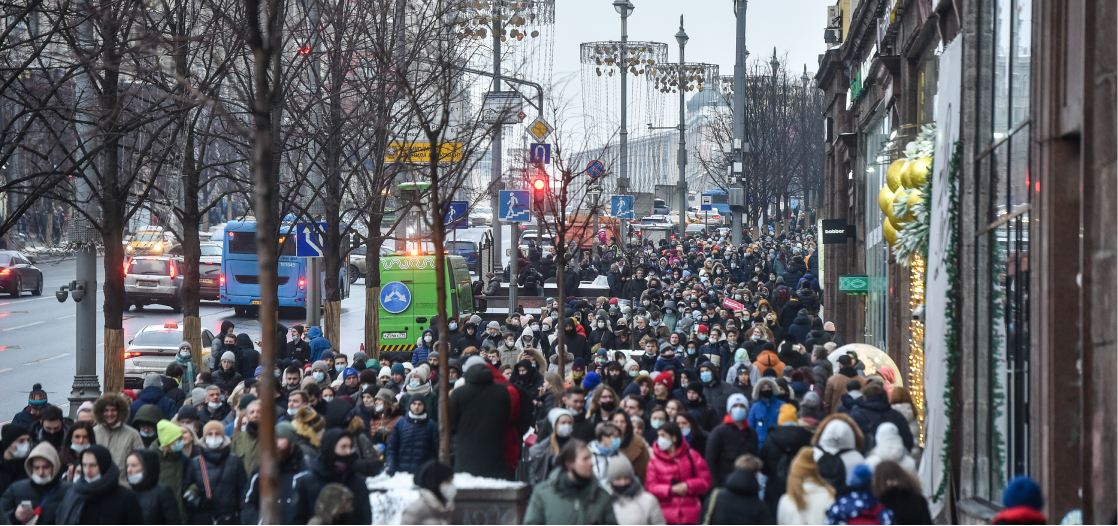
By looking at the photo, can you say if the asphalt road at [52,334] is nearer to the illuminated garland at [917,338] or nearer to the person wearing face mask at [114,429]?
the person wearing face mask at [114,429]

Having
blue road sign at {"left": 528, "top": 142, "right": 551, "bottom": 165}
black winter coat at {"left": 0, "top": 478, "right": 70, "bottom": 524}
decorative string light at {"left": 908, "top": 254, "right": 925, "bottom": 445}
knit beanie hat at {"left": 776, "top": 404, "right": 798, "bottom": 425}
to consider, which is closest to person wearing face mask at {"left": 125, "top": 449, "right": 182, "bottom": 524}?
black winter coat at {"left": 0, "top": 478, "right": 70, "bottom": 524}

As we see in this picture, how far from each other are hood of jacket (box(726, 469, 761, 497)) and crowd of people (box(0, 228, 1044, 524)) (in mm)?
14

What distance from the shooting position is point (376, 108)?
2164cm

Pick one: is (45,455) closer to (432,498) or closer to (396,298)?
(432,498)

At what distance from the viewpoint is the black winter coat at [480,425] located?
30.9 feet

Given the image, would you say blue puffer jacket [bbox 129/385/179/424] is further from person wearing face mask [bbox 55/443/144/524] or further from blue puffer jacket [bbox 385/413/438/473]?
person wearing face mask [bbox 55/443/144/524]

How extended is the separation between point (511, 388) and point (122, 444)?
3044mm

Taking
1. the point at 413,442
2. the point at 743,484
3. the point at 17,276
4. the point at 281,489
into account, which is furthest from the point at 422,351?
the point at 17,276

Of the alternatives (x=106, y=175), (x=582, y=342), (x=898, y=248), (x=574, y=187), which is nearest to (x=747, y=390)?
(x=898, y=248)

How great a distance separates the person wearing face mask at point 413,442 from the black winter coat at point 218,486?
152 cm

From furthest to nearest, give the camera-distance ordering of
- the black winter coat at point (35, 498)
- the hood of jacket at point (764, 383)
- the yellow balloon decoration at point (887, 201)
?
1. the yellow balloon decoration at point (887, 201)
2. the hood of jacket at point (764, 383)
3. the black winter coat at point (35, 498)

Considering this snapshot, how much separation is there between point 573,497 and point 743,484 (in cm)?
101

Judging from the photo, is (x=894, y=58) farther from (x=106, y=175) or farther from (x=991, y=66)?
(x=106, y=175)

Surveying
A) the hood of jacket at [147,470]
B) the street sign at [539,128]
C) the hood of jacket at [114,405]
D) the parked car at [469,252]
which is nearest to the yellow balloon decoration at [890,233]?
the hood of jacket at [114,405]
